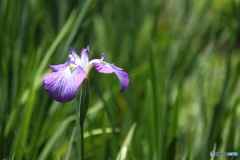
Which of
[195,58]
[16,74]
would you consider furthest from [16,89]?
[195,58]

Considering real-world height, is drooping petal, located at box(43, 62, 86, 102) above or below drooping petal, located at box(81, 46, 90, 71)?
below

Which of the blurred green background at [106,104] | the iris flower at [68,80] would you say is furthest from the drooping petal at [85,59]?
the blurred green background at [106,104]

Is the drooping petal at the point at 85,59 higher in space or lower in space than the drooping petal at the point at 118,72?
higher

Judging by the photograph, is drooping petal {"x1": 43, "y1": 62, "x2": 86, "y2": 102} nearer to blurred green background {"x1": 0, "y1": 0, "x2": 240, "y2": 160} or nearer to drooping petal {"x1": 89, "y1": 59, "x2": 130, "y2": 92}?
drooping petal {"x1": 89, "y1": 59, "x2": 130, "y2": 92}

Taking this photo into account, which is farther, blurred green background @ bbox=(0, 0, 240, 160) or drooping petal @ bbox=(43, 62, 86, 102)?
blurred green background @ bbox=(0, 0, 240, 160)

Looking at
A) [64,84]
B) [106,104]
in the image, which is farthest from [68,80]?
[106,104]

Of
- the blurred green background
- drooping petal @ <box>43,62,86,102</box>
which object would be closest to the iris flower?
drooping petal @ <box>43,62,86,102</box>

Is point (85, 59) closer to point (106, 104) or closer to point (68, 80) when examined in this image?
point (68, 80)

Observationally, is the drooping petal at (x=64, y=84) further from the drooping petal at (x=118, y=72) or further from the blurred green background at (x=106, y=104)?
the blurred green background at (x=106, y=104)

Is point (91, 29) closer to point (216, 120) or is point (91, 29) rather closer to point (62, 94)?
point (216, 120)
